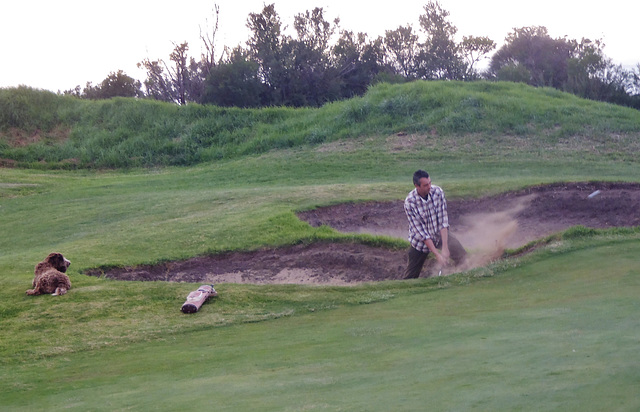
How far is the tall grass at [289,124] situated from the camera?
28.7 meters

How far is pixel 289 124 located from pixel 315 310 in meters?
26.1

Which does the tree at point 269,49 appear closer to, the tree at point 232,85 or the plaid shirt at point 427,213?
the tree at point 232,85

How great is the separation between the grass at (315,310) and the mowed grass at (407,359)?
30 mm

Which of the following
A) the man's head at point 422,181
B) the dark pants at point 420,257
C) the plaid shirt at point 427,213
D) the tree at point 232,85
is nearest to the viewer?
the man's head at point 422,181

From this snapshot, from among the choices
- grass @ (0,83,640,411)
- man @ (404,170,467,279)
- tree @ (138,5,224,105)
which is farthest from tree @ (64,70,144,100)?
man @ (404,170,467,279)

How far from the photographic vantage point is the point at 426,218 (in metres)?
11.8

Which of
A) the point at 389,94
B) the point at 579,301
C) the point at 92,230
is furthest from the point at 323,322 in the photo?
the point at 389,94

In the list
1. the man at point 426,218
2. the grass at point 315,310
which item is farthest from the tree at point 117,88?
the man at point 426,218

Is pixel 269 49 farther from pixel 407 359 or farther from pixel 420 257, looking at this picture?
pixel 407 359

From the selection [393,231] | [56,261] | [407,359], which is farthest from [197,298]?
[393,231]

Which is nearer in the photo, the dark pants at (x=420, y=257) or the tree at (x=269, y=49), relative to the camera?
the dark pants at (x=420, y=257)

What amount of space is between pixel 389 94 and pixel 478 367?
1183 inches

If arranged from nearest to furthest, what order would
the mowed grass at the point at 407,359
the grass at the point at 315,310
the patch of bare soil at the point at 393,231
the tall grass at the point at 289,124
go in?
the mowed grass at the point at 407,359, the grass at the point at 315,310, the patch of bare soil at the point at 393,231, the tall grass at the point at 289,124

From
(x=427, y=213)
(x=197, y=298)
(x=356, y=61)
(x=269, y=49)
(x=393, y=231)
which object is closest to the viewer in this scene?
(x=197, y=298)
